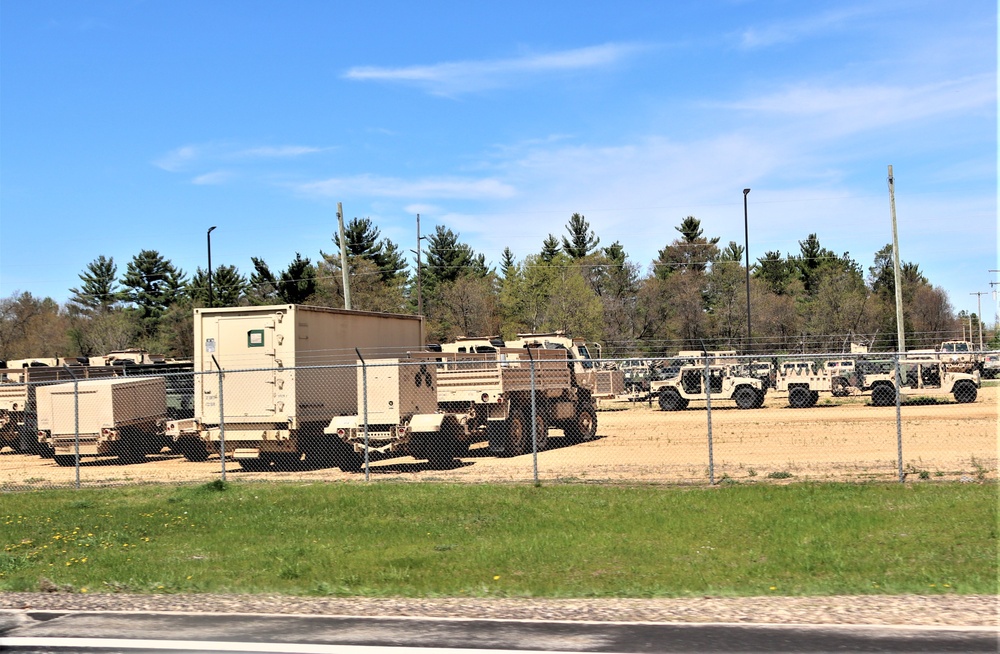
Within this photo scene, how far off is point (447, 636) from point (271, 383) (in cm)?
1243

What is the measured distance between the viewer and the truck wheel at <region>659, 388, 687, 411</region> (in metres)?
33.2

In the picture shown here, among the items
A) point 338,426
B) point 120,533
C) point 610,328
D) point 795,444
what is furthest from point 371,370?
point 610,328

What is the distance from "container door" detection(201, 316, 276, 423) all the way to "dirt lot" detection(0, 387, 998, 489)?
1317mm

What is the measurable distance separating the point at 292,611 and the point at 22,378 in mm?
21622

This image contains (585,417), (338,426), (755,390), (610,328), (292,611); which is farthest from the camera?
(610,328)

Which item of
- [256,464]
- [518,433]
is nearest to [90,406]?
[256,464]

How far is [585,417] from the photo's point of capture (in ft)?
79.9

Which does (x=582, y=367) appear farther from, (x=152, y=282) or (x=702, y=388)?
(x=152, y=282)

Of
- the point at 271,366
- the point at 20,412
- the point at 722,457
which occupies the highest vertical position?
the point at 271,366

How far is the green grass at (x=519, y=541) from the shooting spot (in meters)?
9.04

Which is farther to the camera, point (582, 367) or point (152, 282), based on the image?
point (152, 282)

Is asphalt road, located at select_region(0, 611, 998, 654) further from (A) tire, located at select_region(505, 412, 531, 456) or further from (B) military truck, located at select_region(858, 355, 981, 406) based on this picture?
(B) military truck, located at select_region(858, 355, 981, 406)

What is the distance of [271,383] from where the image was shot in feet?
61.1

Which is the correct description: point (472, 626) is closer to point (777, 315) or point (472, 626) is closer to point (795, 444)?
point (795, 444)
